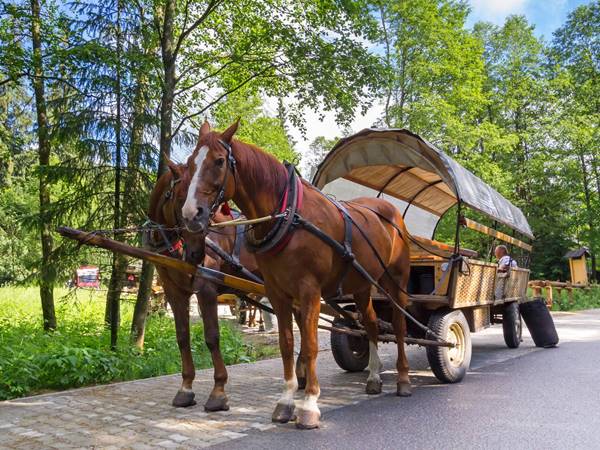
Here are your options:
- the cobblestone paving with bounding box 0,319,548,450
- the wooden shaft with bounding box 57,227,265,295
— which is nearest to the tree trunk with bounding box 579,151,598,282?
the cobblestone paving with bounding box 0,319,548,450

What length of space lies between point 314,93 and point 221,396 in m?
6.39

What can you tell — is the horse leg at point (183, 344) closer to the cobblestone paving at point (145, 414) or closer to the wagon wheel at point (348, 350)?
the cobblestone paving at point (145, 414)

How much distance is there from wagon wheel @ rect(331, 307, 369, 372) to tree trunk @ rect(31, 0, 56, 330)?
4225 mm

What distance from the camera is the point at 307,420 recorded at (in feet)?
13.6

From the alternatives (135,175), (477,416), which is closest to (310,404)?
(477,416)

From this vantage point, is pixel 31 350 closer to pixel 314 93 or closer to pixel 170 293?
pixel 170 293

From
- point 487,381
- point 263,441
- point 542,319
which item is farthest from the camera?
point 542,319

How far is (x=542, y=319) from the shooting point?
29.9 feet

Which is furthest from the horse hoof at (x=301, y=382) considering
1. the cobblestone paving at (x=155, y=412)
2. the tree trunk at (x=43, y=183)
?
the tree trunk at (x=43, y=183)

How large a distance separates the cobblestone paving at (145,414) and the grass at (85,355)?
40 cm

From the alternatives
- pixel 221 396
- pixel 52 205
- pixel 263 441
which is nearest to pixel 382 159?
pixel 221 396

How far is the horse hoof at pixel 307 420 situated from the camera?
13.6 feet

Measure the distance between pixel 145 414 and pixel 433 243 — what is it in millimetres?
4305

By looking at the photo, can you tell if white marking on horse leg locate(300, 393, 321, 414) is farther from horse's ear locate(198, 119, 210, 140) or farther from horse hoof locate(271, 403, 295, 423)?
horse's ear locate(198, 119, 210, 140)
